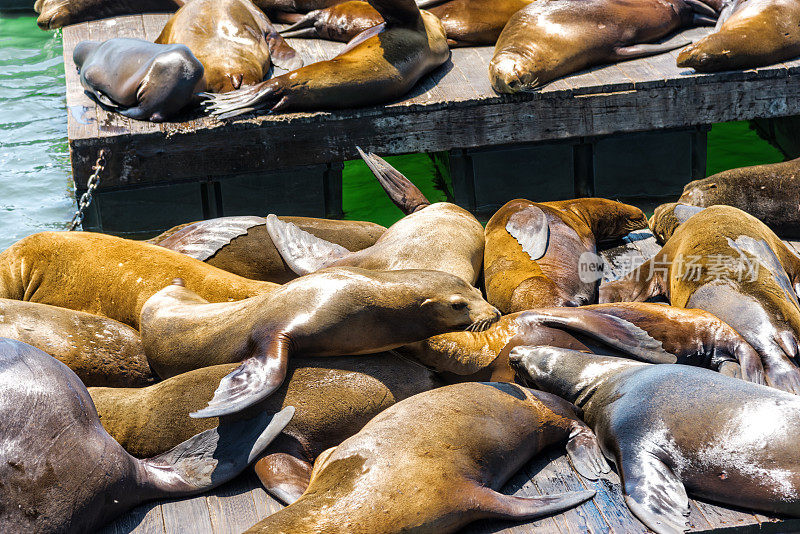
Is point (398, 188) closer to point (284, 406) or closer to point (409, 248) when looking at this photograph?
point (409, 248)

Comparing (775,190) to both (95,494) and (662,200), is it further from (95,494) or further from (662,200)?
(95,494)

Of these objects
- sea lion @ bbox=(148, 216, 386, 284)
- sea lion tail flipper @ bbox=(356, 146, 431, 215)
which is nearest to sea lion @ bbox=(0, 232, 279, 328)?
sea lion @ bbox=(148, 216, 386, 284)

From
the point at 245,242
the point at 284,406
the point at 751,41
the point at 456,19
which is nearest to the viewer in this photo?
the point at 284,406

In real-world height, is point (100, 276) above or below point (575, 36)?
below

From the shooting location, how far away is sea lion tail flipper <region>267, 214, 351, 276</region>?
4.53 meters

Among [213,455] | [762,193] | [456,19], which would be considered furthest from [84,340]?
[456,19]

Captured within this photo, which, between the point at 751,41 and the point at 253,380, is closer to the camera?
the point at 253,380

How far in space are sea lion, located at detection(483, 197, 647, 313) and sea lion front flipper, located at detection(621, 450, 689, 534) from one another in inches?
53.9

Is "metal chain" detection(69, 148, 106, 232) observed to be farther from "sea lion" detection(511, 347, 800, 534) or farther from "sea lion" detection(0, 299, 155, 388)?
"sea lion" detection(511, 347, 800, 534)

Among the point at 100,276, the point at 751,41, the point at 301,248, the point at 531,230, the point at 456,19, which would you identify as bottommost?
the point at 531,230

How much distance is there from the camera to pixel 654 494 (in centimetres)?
304

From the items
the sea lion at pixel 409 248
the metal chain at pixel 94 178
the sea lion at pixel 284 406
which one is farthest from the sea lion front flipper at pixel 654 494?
the metal chain at pixel 94 178

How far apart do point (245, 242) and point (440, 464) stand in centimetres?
227

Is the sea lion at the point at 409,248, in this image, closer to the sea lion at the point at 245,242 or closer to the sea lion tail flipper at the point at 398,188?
the sea lion at the point at 245,242
